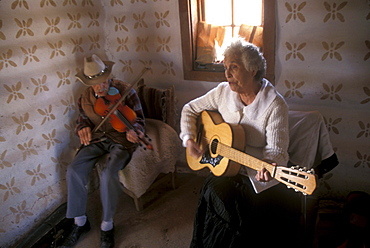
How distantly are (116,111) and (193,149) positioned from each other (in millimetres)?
611

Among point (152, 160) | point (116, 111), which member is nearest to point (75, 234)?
point (152, 160)

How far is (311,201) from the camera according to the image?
105 inches

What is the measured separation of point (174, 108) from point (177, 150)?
33 cm

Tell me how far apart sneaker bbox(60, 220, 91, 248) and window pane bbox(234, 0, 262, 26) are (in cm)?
184

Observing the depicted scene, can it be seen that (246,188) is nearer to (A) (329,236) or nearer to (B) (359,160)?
(A) (329,236)

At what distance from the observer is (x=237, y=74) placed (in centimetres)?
197

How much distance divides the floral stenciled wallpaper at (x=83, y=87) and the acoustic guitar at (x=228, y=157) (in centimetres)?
66

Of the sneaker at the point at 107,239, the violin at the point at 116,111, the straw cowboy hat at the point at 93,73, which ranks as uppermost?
the straw cowboy hat at the point at 93,73

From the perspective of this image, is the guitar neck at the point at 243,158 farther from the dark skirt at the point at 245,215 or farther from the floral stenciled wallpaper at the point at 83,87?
the floral stenciled wallpaper at the point at 83,87

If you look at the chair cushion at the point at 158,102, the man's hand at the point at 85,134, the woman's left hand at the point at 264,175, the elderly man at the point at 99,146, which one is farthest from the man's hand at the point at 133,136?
the woman's left hand at the point at 264,175

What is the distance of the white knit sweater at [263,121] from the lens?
1912 millimetres

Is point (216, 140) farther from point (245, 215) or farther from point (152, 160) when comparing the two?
point (152, 160)

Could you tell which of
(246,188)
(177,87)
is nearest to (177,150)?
(177,87)

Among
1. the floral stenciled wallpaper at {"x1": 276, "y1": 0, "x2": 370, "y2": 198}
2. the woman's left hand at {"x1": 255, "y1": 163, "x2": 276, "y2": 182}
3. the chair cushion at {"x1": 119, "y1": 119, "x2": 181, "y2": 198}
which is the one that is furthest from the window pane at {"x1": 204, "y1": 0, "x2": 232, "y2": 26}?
the woman's left hand at {"x1": 255, "y1": 163, "x2": 276, "y2": 182}
